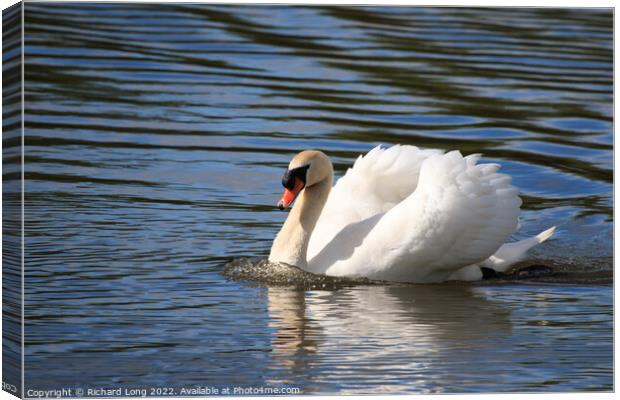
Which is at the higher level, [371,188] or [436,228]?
[371,188]

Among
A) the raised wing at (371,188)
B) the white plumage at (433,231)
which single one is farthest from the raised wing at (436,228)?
the raised wing at (371,188)

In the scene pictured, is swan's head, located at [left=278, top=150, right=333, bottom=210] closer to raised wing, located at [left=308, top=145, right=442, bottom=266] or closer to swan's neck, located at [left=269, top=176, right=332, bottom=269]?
swan's neck, located at [left=269, top=176, right=332, bottom=269]

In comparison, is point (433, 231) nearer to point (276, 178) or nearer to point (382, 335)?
point (382, 335)

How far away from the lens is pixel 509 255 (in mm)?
12406

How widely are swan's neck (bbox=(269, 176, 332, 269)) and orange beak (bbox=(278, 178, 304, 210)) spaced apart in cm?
29

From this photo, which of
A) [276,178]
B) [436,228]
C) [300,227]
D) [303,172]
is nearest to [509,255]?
[436,228]

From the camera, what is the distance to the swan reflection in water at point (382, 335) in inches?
384

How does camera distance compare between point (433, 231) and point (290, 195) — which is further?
point (290, 195)

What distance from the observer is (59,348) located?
9984 millimetres

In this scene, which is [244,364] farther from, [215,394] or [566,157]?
[566,157]

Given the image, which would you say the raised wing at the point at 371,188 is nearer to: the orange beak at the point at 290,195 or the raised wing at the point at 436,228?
the raised wing at the point at 436,228

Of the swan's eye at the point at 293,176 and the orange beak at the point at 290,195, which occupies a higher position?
the swan's eye at the point at 293,176

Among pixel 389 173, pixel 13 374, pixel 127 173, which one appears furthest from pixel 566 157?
pixel 13 374

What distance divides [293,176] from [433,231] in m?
1.05
